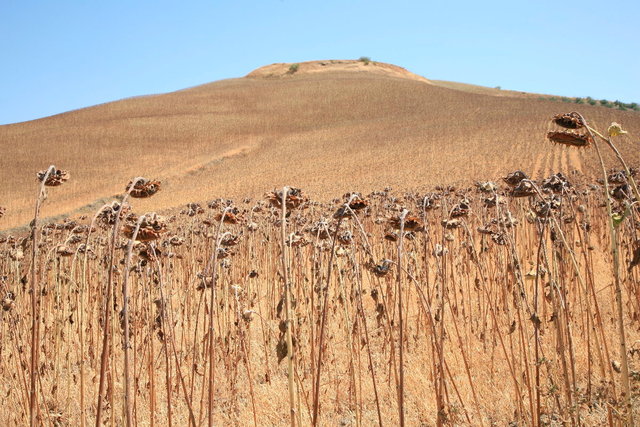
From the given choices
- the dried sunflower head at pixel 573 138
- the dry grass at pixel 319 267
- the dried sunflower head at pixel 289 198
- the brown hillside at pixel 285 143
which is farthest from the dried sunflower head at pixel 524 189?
the brown hillside at pixel 285 143

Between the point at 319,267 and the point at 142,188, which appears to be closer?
the point at 142,188

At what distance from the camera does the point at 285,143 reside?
51.3m

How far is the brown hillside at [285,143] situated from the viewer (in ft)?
106

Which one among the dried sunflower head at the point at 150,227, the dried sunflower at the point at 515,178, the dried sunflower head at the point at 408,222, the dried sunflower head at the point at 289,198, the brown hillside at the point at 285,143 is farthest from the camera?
the brown hillside at the point at 285,143

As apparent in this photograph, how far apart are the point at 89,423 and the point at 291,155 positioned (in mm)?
41781

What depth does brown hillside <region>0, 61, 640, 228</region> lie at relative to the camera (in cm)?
3241

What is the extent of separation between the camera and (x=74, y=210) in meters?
31.4

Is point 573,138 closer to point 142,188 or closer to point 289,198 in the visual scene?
point 289,198

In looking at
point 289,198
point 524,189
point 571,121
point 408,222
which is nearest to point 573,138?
point 571,121

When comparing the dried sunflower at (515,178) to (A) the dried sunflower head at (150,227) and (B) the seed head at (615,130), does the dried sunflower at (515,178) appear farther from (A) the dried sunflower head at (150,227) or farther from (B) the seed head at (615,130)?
(A) the dried sunflower head at (150,227)

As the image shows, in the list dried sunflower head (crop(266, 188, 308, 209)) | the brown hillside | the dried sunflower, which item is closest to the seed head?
the dried sunflower

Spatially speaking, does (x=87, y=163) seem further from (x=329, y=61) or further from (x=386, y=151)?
(x=329, y=61)

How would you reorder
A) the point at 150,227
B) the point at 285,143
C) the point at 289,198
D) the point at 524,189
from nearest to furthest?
Result: the point at 150,227 → the point at 289,198 → the point at 524,189 → the point at 285,143

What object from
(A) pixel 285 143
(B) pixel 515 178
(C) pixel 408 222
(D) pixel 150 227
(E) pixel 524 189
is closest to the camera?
(D) pixel 150 227
